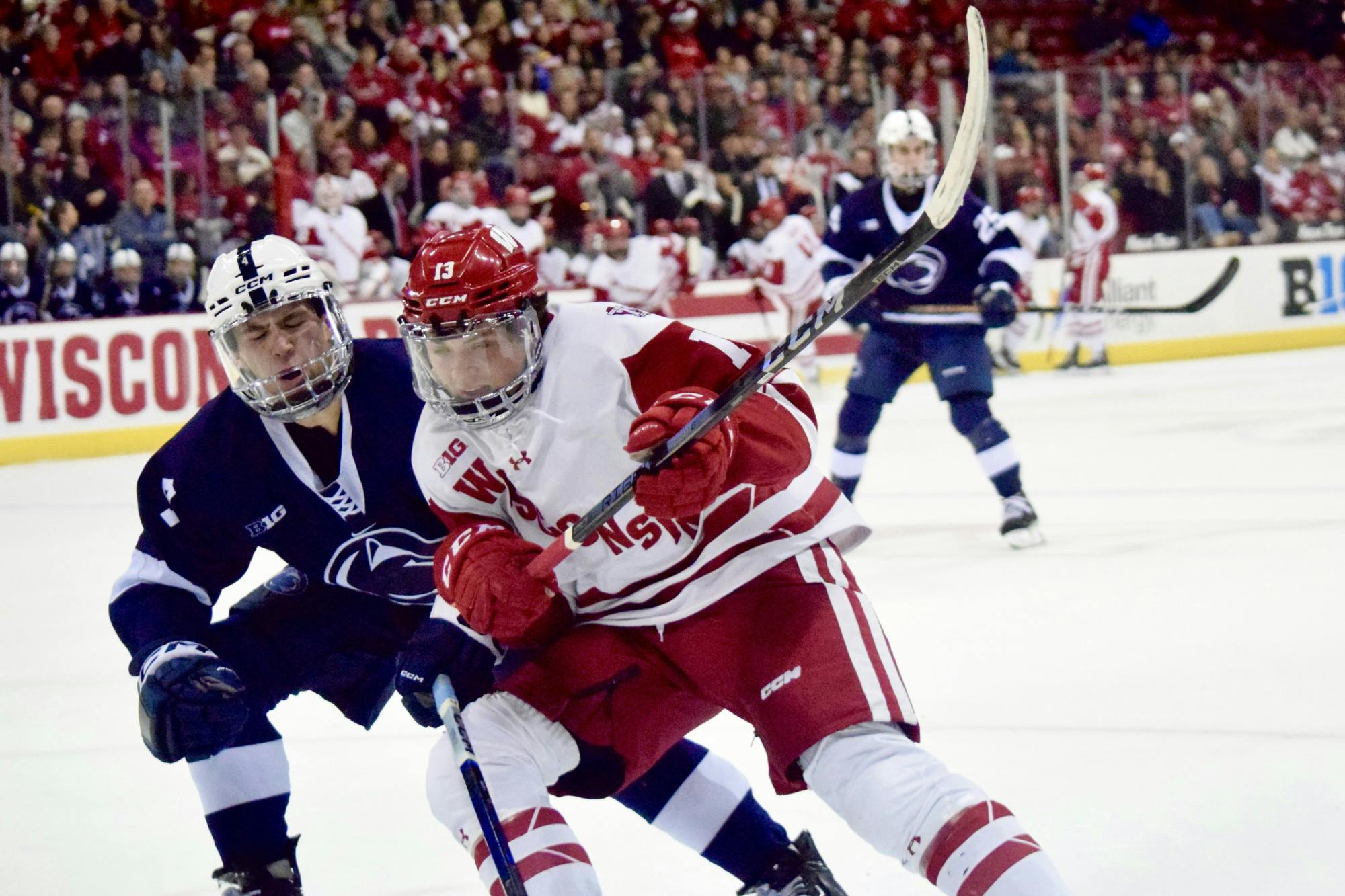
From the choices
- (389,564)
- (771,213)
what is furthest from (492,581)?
(771,213)

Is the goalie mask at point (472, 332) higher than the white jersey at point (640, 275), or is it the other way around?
the goalie mask at point (472, 332)

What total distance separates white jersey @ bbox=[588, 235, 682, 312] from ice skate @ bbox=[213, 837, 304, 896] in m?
7.68

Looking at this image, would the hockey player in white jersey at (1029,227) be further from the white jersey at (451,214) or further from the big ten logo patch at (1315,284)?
the white jersey at (451,214)

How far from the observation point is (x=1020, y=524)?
4844 mm

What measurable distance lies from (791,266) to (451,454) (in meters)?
8.29

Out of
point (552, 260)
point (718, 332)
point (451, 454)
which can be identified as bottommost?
point (718, 332)

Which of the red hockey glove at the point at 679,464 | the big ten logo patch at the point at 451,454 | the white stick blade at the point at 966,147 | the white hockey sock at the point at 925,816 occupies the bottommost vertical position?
the white hockey sock at the point at 925,816

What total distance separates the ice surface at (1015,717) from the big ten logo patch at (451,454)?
42 cm

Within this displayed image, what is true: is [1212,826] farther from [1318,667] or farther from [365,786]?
[365,786]

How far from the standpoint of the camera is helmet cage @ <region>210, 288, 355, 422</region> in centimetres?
219

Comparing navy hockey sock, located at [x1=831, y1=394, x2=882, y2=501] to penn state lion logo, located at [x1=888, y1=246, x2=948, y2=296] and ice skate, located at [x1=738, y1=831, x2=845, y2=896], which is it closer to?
penn state lion logo, located at [x1=888, y1=246, x2=948, y2=296]

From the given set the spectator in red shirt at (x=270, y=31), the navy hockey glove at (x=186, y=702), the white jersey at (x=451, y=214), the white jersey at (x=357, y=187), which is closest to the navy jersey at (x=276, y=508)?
the navy hockey glove at (x=186, y=702)

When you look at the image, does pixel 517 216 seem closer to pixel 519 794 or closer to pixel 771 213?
pixel 771 213

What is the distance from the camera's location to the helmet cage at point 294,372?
2186mm
